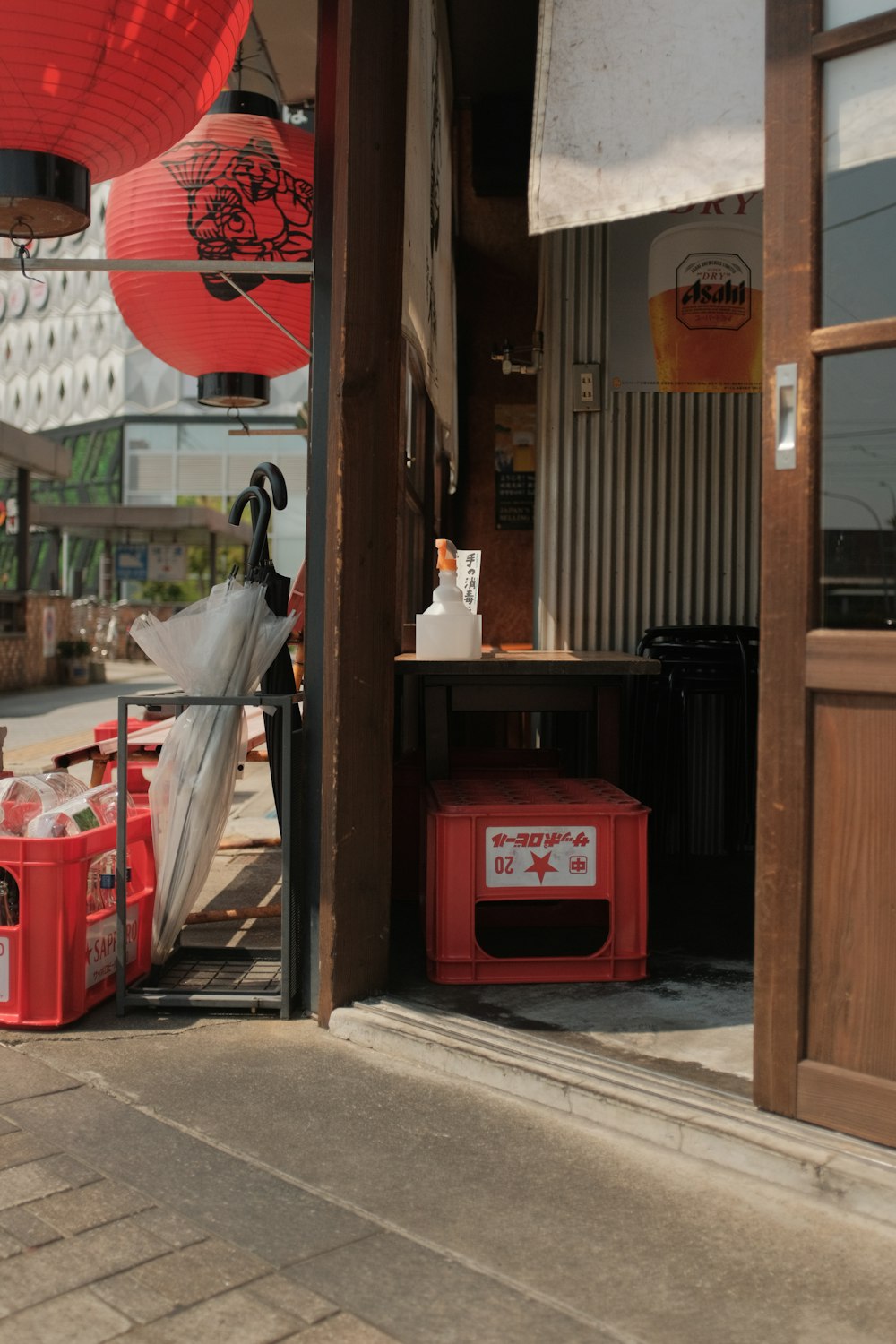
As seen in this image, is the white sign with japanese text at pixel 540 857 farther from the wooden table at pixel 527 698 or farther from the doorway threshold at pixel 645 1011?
the wooden table at pixel 527 698

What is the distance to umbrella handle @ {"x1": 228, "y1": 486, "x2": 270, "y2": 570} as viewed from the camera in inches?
163

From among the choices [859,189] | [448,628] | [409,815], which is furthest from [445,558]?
[859,189]

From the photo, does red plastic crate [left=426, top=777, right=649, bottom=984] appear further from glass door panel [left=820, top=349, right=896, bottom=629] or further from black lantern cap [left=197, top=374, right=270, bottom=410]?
black lantern cap [left=197, top=374, right=270, bottom=410]

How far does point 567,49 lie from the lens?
3.08 meters

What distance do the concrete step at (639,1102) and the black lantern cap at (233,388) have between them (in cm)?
314

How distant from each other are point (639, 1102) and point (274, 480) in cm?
234

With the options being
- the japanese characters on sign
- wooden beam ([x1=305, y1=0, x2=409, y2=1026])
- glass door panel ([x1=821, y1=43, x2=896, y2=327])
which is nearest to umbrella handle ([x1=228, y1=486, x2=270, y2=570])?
wooden beam ([x1=305, y1=0, x2=409, y2=1026])

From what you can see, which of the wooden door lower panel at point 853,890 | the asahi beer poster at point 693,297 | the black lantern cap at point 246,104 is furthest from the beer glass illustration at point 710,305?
the wooden door lower panel at point 853,890

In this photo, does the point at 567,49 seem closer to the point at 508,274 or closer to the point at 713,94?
the point at 713,94

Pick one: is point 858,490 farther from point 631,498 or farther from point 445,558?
point 631,498

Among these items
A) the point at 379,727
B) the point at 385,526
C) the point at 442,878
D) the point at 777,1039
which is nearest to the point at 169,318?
the point at 385,526

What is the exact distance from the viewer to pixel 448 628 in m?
4.36

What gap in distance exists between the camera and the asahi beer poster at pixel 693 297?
5688 millimetres

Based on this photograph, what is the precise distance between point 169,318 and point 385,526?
81.0 inches
